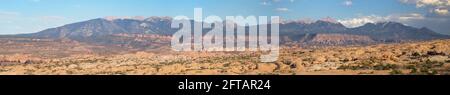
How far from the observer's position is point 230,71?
159 ft

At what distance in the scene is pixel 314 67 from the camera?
45.6 m

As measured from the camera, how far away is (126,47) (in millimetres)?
186125
